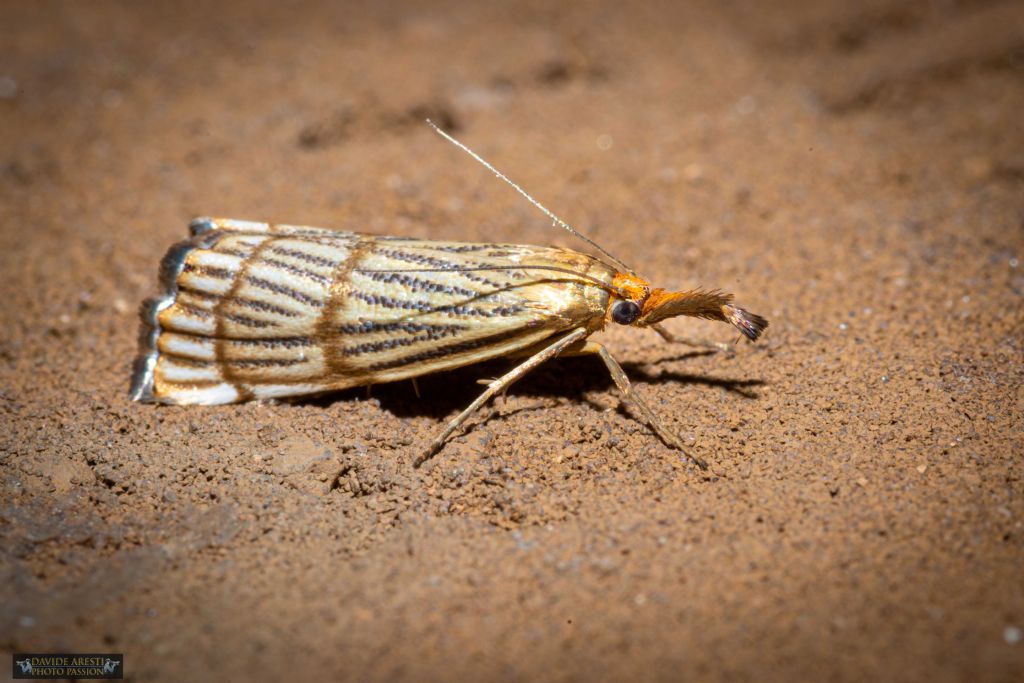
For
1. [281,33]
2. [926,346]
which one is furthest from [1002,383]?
[281,33]

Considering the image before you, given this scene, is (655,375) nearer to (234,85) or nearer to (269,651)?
(269,651)

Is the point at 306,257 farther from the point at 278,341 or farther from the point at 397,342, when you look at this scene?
the point at 397,342

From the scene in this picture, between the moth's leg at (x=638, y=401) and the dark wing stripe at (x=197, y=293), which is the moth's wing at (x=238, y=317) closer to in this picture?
the dark wing stripe at (x=197, y=293)

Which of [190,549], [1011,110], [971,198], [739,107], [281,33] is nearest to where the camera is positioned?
[190,549]

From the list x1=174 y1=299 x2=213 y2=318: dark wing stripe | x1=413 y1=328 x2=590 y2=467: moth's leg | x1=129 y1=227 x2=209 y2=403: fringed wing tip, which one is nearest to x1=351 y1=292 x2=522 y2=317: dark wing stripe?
x1=413 y1=328 x2=590 y2=467: moth's leg

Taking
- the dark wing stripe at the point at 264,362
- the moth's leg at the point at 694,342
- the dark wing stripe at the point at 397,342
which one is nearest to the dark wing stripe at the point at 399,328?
the dark wing stripe at the point at 397,342

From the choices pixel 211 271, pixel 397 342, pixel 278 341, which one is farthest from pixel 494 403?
pixel 211 271
